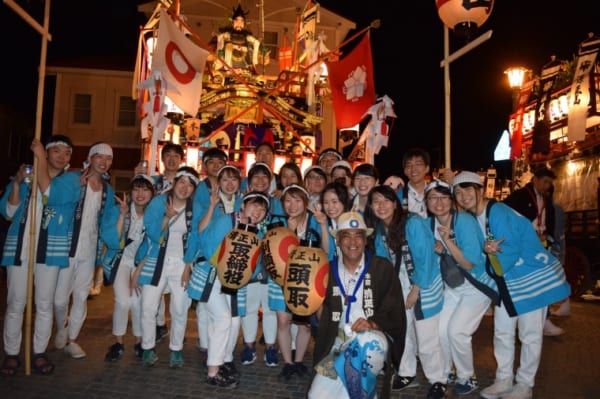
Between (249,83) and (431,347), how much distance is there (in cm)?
1165

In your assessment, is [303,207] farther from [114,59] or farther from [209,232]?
[114,59]

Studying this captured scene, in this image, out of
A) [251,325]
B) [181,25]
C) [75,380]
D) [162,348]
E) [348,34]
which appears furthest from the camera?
[348,34]

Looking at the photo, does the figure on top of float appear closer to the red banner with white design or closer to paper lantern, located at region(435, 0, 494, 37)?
the red banner with white design

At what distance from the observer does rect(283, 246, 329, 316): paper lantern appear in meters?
3.87

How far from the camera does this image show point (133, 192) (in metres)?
5.50

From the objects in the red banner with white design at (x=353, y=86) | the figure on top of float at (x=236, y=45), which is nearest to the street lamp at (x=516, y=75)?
the red banner with white design at (x=353, y=86)

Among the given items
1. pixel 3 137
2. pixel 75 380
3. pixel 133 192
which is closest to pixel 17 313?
pixel 75 380

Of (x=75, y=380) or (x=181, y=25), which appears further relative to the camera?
(x=181, y=25)

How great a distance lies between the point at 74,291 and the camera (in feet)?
17.8

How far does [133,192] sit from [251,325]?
2.22 metres

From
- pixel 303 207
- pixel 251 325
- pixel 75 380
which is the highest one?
pixel 303 207

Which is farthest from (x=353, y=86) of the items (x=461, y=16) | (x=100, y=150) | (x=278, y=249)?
(x=278, y=249)

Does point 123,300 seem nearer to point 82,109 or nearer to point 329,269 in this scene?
point 329,269

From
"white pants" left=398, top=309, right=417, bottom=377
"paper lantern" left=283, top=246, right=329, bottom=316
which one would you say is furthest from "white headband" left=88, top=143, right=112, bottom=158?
"white pants" left=398, top=309, right=417, bottom=377
